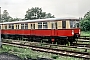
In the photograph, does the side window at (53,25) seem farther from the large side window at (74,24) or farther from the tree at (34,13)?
the tree at (34,13)

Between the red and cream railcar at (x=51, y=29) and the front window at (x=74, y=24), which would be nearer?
the red and cream railcar at (x=51, y=29)

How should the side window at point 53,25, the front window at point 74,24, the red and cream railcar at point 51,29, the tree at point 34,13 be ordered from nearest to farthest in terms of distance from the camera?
the red and cream railcar at point 51,29 < the front window at point 74,24 < the side window at point 53,25 < the tree at point 34,13

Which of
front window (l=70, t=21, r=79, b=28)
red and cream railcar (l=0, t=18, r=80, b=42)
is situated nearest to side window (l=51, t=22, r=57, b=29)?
red and cream railcar (l=0, t=18, r=80, b=42)

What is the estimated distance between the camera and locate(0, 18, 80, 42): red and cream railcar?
15719 millimetres

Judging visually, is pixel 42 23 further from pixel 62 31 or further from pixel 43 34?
pixel 62 31

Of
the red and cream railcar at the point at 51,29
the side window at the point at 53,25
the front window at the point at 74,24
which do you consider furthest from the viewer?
the side window at the point at 53,25

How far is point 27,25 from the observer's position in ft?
64.8

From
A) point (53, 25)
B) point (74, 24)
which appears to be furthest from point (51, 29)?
point (74, 24)

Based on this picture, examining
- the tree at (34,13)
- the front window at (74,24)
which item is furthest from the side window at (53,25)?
the tree at (34,13)

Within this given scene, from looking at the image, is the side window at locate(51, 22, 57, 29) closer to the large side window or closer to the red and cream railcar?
the red and cream railcar

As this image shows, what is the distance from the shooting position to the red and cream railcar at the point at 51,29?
15.7m

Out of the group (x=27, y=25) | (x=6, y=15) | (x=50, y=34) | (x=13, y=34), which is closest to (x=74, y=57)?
(x=50, y=34)

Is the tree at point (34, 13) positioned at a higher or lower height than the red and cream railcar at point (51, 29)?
higher

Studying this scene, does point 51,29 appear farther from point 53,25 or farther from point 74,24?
point 74,24
